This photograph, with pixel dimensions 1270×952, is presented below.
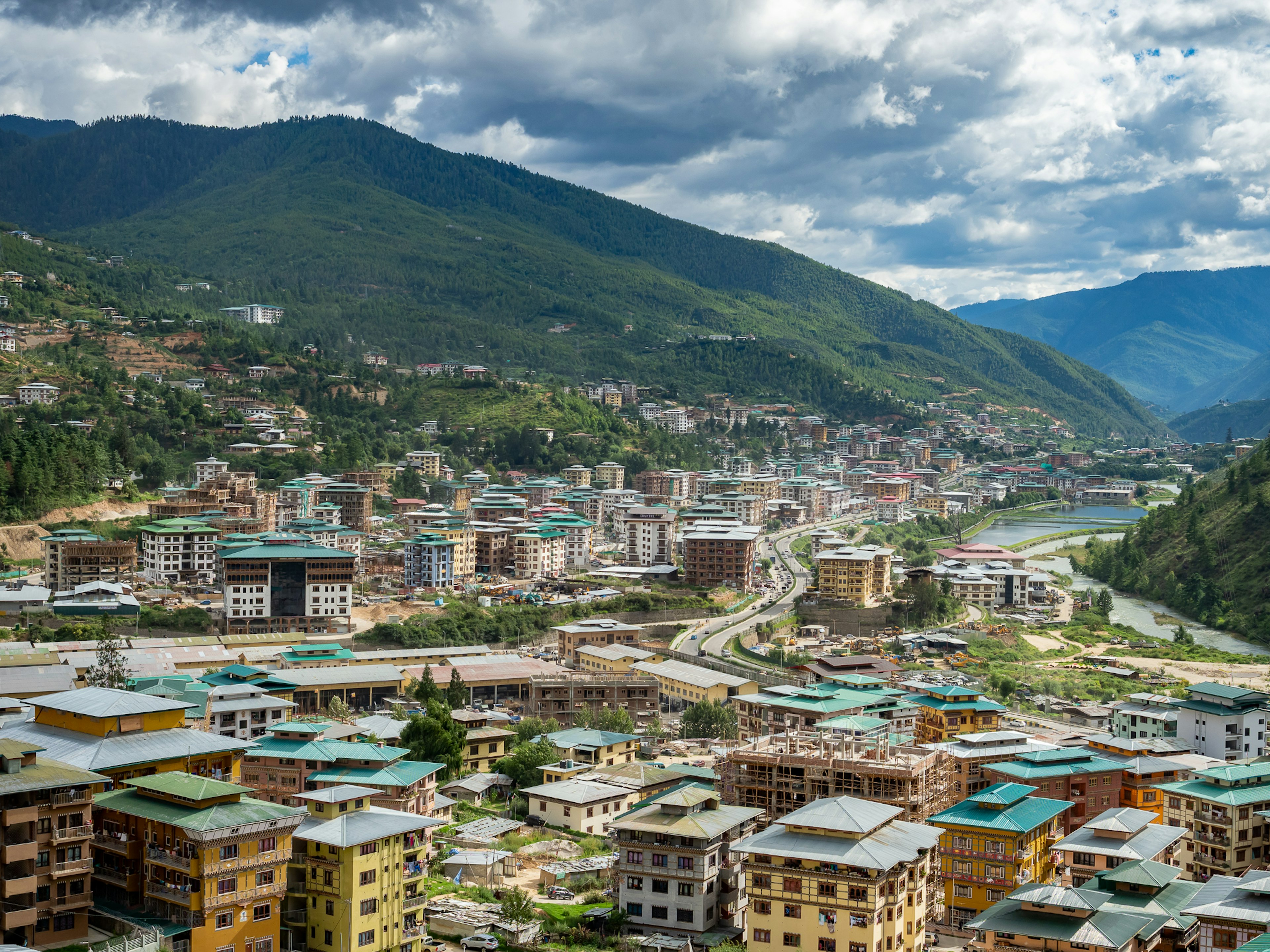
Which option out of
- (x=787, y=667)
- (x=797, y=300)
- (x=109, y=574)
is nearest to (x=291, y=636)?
(x=109, y=574)

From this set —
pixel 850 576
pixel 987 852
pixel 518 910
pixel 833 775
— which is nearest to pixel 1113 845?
pixel 987 852

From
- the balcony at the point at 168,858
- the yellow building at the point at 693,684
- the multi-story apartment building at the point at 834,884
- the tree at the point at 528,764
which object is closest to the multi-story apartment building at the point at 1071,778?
the multi-story apartment building at the point at 834,884

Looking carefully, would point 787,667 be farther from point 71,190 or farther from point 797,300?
point 71,190

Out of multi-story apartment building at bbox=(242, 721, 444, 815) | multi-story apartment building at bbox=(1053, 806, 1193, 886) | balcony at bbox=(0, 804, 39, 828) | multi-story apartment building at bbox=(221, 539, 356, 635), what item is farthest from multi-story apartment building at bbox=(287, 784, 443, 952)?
multi-story apartment building at bbox=(221, 539, 356, 635)

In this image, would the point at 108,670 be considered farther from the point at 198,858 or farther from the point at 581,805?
the point at 198,858

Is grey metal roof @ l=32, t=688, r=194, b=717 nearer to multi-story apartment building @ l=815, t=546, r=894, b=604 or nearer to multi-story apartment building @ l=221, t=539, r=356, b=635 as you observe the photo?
multi-story apartment building @ l=221, t=539, r=356, b=635
